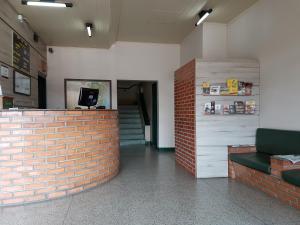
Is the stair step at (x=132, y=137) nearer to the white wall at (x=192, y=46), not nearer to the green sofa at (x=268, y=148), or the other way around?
the white wall at (x=192, y=46)

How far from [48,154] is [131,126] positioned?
6.20 m

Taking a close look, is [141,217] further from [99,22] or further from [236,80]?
[99,22]

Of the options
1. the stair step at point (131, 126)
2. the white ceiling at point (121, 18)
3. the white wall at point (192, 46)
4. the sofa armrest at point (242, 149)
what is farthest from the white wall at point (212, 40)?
the stair step at point (131, 126)

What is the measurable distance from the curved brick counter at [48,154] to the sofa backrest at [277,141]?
109 inches

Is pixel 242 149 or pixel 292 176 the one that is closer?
pixel 292 176

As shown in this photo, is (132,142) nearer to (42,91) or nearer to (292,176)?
(42,91)

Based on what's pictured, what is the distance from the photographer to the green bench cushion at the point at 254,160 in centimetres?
337

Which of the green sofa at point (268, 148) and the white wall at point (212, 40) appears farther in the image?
the white wall at point (212, 40)

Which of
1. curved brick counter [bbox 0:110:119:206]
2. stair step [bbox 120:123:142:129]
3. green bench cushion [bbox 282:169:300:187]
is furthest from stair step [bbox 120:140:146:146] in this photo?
green bench cushion [bbox 282:169:300:187]

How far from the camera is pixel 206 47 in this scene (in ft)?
18.4

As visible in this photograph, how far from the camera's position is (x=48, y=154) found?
10.4 ft

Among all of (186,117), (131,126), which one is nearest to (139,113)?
(131,126)

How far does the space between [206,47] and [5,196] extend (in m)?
4.85

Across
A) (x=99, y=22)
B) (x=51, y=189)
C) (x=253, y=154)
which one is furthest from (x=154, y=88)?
(x=51, y=189)
